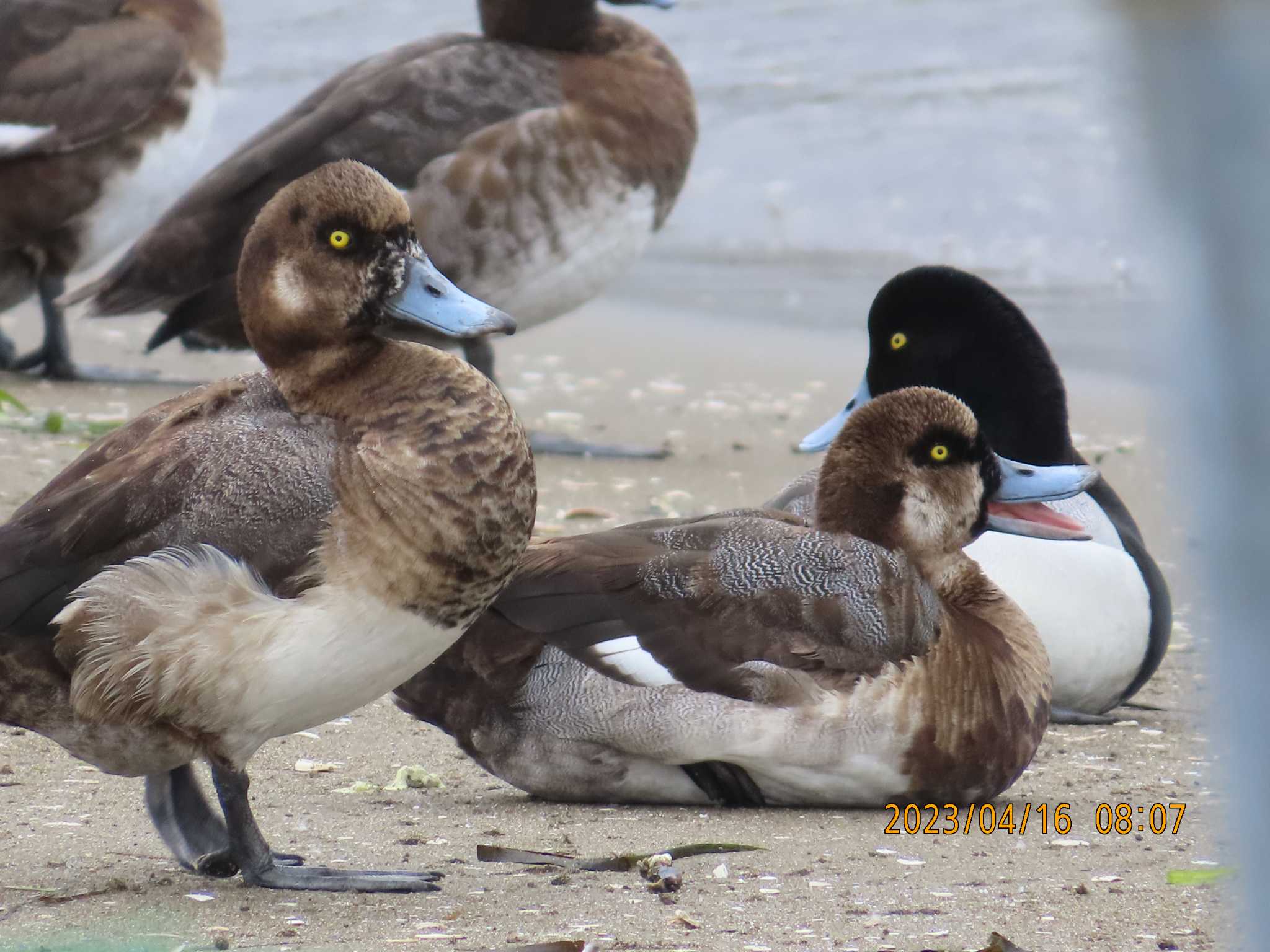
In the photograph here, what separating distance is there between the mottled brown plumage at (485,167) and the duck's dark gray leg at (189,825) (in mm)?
3659

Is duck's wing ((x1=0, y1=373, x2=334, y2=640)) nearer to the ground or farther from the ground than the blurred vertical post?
nearer to the ground

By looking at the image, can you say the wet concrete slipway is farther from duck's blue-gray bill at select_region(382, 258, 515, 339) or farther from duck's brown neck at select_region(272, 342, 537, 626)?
duck's blue-gray bill at select_region(382, 258, 515, 339)

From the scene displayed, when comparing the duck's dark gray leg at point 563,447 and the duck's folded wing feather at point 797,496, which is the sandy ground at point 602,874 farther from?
the duck's dark gray leg at point 563,447

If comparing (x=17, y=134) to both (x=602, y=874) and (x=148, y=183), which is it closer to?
(x=148, y=183)

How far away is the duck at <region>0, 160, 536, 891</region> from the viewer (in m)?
2.96

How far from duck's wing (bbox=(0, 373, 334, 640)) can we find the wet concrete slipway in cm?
54

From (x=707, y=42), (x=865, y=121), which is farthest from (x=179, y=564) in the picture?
(x=707, y=42)

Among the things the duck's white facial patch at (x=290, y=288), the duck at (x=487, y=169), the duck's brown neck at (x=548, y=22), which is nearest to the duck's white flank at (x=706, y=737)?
the duck's white facial patch at (x=290, y=288)

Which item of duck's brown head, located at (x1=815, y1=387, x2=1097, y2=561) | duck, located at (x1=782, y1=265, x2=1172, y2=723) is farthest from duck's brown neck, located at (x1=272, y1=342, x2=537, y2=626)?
duck, located at (x1=782, y1=265, x2=1172, y2=723)

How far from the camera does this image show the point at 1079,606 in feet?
15.3

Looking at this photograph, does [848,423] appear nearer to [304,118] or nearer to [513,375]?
[304,118]

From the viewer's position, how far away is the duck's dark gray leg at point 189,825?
322 cm

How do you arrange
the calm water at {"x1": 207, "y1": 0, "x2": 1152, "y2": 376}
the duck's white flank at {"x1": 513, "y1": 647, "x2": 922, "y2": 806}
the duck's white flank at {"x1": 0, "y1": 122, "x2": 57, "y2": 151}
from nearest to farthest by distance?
1. the duck's white flank at {"x1": 513, "y1": 647, "x2": 922, "y2": 806}
2. the duck's white flank at {"x1": 0, "y1": 122, "x2": 57, "y2": 151}
3. the calm water at {"x1": 207, "y1": 0, "x2": 1152, "y2": 376}

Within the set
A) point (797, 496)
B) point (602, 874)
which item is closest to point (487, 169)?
point (797, 496)
